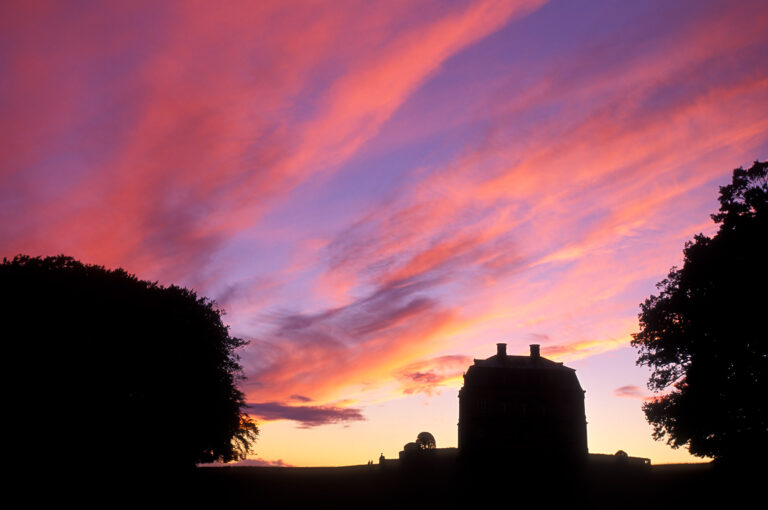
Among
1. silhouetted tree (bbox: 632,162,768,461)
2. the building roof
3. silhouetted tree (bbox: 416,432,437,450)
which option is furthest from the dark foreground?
the building roof

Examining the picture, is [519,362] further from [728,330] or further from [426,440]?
[728,330]

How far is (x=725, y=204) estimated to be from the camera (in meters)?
41.2

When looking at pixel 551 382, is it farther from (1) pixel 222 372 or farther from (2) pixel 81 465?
(2) pixel 81 465

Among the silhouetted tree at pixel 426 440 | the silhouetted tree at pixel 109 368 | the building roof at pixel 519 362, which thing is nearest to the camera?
the silhouetted tree at pixel 109 368

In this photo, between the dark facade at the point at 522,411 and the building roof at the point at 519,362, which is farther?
the building roof at the point at 519,362

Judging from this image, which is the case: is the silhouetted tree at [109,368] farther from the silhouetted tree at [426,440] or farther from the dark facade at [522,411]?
the dark facade at [522,411]

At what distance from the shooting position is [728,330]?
133 ft

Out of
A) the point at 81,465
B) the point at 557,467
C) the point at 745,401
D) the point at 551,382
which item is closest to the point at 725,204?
the point at 745,401

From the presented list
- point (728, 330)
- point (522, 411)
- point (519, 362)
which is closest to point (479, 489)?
point (728, 330)

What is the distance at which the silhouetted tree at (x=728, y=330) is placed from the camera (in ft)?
129

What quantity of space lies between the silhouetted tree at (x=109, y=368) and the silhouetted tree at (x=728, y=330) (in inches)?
1528

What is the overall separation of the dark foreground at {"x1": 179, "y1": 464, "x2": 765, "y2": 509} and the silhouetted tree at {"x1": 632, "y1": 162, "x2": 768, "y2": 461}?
3075 millimetres

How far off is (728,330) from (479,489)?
67.8 ft

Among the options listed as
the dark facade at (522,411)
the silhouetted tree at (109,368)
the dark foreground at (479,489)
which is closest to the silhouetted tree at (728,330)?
the dark foreground at (479,489)
